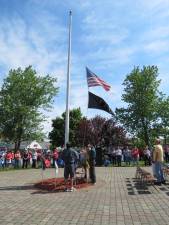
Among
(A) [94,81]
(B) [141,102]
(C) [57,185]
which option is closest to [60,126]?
(B) [141,102]

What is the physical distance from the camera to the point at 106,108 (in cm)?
1948

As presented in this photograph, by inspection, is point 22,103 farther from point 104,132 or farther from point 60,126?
point 60,126

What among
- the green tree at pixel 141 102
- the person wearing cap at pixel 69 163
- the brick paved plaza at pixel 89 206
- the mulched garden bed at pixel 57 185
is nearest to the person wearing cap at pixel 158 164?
the brick paved plaza at pixel 89 206

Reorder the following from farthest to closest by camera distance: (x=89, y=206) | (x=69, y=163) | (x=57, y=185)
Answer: (x=57, y=185)
(x=69, y=163)
(x=89, y=206)

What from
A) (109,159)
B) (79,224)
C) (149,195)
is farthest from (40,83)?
(79,224)

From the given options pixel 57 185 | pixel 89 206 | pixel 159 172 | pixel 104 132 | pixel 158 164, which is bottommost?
pixel 89 206

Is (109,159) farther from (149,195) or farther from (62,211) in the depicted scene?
(62,211)

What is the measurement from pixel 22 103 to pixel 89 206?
40.7 m

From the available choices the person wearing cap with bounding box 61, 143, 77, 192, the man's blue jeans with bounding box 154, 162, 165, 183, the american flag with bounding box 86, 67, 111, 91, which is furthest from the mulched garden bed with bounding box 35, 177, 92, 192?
the american flag with bounding box 86, 67, 111, 91

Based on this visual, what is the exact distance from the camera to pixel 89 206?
38.4ft

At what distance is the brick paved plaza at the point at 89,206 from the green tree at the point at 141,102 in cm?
3972

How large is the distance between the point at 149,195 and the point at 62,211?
3758 mm

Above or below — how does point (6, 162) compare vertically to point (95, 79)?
below

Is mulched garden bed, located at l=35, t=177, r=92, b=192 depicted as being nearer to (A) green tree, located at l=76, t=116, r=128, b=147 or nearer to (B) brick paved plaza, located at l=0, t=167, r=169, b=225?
(B) brick paved plaza, located at l=0, t=167, r=169, b=225
